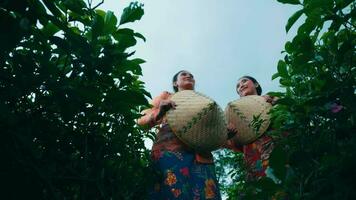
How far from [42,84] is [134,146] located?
2.44 feet

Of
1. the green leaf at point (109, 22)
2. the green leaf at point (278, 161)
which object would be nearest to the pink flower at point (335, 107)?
the green leaf at point (278, 161)

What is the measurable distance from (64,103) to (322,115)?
0.76m

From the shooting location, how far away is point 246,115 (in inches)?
106

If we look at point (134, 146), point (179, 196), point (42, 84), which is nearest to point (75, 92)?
point (42, 84)

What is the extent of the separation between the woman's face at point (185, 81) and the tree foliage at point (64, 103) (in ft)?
4.01

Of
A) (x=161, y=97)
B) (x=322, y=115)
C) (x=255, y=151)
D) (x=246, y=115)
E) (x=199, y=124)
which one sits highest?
(x=161, y=97)

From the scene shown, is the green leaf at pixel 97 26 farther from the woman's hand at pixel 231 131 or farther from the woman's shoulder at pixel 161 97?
the woman's hand at pixel 231 131

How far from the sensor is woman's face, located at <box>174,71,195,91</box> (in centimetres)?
290

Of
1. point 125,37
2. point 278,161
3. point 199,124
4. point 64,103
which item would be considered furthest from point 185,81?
point 278,161

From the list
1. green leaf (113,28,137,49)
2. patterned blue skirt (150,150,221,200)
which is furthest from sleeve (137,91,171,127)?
green leaf (113,28,137,49)

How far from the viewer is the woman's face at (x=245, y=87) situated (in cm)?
306

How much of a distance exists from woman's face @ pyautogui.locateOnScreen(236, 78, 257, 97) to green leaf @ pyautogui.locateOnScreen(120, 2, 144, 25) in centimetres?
170

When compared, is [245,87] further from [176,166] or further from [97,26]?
[97,26]

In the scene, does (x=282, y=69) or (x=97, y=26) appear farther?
(x=282, y=69)
